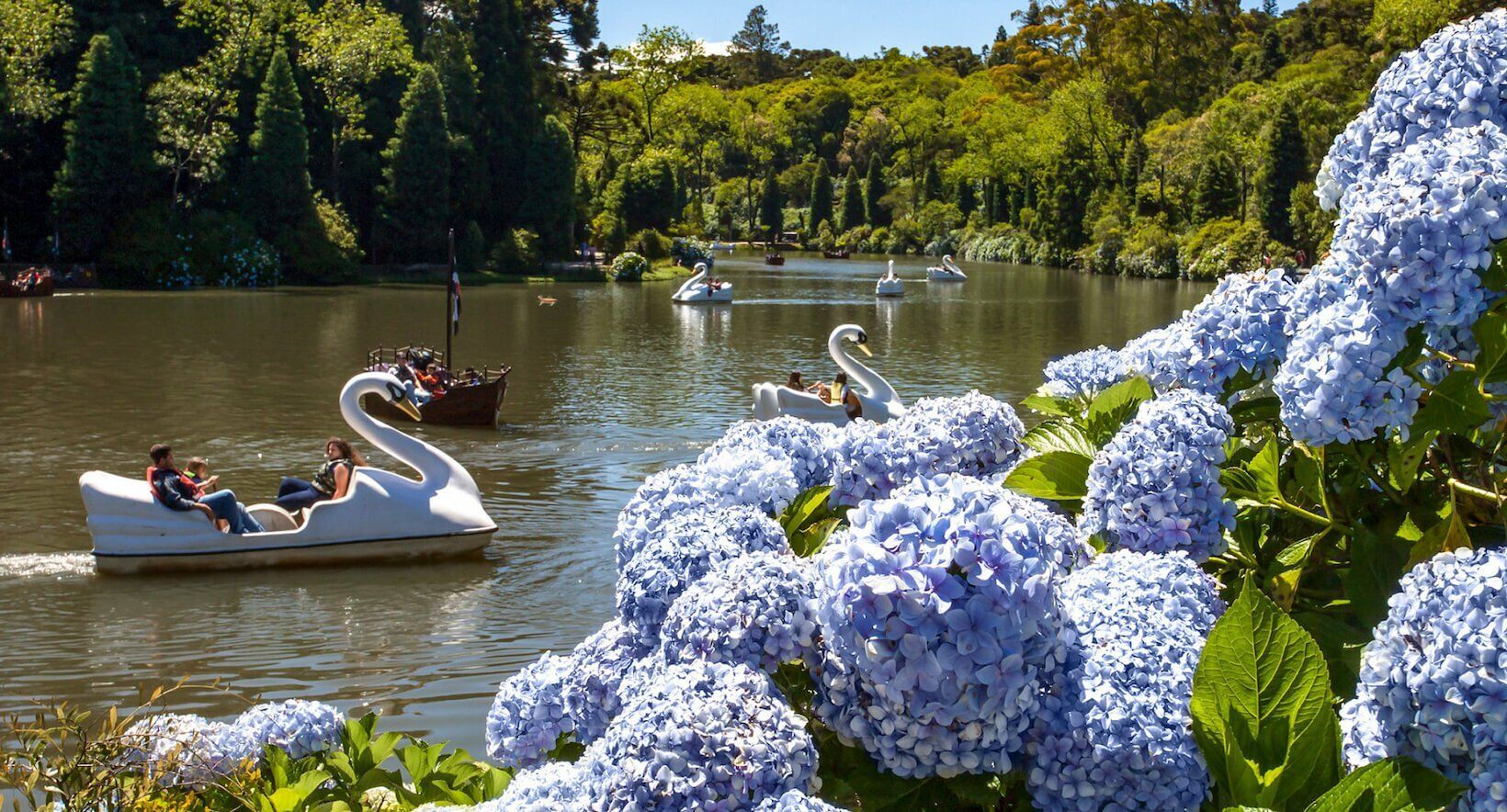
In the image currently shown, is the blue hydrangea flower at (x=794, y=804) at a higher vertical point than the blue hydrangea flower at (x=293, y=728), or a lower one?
higher

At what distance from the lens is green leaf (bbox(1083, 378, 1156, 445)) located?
105 inches

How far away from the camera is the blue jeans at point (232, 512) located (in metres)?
10.6

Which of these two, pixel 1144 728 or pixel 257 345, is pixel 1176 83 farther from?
pixel 1144 728

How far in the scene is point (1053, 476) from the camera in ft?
8.34

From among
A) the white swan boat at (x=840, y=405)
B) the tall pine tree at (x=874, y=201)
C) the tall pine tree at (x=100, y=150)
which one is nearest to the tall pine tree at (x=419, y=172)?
the tall pine tree at (x=100, y=150)

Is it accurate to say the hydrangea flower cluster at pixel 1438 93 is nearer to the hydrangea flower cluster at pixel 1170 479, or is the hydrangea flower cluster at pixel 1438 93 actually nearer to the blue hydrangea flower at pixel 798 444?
the hydrangea flower cluster at pixel 1170 479

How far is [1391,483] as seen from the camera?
2.26 meters

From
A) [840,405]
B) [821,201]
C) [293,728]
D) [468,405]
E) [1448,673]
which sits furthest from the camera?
[821,201]

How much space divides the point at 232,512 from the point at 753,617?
9721 millimetres

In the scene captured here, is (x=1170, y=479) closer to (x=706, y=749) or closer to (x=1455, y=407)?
(x=1455, y=407)

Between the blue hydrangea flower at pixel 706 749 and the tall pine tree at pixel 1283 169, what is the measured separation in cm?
5321

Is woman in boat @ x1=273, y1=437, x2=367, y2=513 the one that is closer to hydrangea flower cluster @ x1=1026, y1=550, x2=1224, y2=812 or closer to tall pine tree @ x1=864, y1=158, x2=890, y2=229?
hydrangea flower cluster @ x1=1026, y1=550, x2=1224, y2=812

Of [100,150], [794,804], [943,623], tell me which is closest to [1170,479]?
[943,623]

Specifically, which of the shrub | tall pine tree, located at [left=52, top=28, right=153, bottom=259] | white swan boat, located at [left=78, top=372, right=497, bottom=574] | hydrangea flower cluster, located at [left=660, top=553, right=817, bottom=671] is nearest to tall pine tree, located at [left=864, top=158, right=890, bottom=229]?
the shrub
